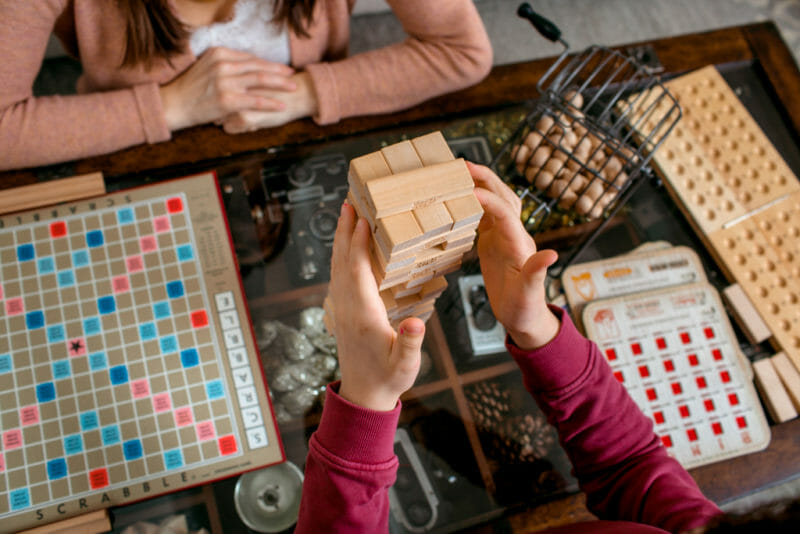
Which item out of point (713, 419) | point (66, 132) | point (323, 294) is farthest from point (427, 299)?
point (66, 132)

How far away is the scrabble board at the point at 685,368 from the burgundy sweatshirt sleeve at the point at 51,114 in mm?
949

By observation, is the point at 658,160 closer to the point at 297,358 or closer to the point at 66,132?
the point at 297,358

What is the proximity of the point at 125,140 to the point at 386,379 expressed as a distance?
0.74 metres

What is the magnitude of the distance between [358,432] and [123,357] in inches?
17.6

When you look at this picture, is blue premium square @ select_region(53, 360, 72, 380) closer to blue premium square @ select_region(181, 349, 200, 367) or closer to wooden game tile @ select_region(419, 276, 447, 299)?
blue premium square @ select_region(181, 349, 200, 367)

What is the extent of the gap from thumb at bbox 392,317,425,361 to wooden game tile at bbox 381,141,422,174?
173 mm

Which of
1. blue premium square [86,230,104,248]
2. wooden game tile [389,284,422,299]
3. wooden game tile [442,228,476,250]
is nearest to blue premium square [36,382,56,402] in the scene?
blue premium square [86,230,104,248]

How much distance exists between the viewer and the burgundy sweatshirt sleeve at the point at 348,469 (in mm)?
736

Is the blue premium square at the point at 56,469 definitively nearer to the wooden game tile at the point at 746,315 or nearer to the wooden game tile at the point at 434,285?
the wooden game tile at the point at 434,285

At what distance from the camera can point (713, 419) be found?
103 centimetres

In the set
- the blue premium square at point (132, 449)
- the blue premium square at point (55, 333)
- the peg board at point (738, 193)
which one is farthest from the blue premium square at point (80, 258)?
the peg board at point (738, 193)

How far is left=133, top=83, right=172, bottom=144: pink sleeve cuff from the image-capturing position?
3.47 feet

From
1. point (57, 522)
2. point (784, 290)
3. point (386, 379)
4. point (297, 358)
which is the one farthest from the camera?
point (784, 290)

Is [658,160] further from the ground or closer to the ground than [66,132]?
closer to the ground
